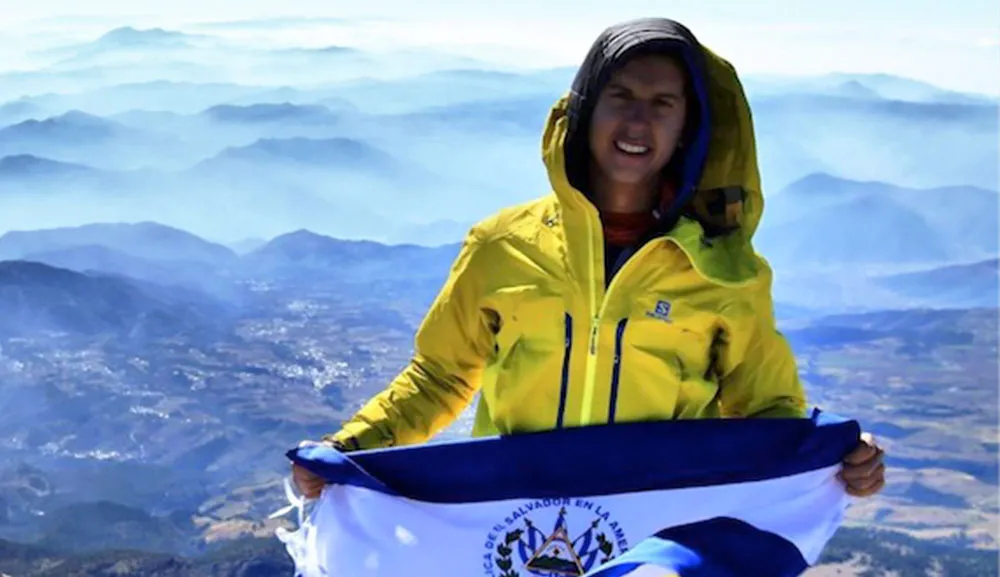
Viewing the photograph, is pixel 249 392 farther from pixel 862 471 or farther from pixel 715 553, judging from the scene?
pixel 715 553

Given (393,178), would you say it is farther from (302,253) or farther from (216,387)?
(216,387)

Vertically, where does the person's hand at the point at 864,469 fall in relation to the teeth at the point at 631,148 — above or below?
below

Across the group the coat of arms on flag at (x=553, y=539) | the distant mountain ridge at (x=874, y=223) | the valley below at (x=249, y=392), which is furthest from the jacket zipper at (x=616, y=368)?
the distant mountain ridge at (x=874, y=223)

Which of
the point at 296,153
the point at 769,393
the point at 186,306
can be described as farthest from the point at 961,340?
the point at 769,393

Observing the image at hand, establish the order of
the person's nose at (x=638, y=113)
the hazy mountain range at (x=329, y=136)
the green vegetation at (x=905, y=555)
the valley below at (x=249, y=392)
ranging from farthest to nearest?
1. the hazy mountain range at (x=329, y=136)
2. the valley below at (x=249, y=392)
3. the green vegetation at (x=905, y=555)
4. the person's nose at (x=638, y=113)

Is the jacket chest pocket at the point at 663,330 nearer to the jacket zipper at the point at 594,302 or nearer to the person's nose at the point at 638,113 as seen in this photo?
the jacket zipper at the point at 594,302

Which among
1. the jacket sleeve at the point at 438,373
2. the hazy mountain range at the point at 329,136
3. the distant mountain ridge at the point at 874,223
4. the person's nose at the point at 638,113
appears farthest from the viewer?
the distant mountain ridge at the point at 874,223

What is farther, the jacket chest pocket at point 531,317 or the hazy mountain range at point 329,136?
the hazy mountain range at point 329,136
